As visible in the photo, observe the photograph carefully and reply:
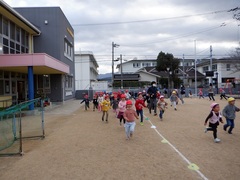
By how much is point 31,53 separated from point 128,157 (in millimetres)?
12910

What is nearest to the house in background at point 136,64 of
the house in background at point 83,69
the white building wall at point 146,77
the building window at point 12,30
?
the white building wall at point 146,77

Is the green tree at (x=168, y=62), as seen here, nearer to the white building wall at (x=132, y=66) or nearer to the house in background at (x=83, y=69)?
the house in background at (x=83, y=69)

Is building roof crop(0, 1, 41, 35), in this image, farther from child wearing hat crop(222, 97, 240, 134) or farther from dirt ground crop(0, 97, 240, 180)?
child wearing hat crop(222, 97, 240, 134)

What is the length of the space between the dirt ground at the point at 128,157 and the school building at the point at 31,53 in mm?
8086

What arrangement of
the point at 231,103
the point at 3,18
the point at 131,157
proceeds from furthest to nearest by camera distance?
the point at 3,18
the point at 231,103
the point at 131,157

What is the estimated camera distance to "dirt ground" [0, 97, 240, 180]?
514 centimetres

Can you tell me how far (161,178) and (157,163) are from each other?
912mm

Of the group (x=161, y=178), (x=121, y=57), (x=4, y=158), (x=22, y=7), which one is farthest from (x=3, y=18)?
(x=121, y=57)

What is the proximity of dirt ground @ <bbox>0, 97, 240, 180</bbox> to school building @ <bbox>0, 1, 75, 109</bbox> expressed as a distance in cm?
809

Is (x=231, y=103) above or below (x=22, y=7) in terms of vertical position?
below

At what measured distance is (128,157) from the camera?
20.7 feet

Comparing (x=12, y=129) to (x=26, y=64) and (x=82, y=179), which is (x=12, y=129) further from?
(x=26, y=64)

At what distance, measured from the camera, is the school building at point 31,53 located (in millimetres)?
15930

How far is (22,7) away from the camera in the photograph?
23.5 meters
